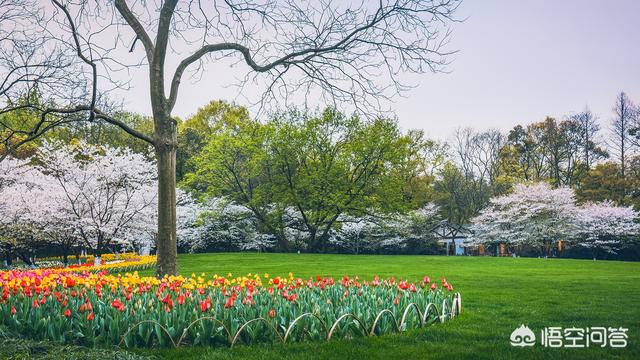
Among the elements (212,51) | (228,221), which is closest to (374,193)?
(228,221)

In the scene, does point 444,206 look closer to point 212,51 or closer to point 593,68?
point 593,68

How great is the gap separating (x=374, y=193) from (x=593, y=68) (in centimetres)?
2045

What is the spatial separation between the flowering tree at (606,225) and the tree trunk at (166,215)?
103ft

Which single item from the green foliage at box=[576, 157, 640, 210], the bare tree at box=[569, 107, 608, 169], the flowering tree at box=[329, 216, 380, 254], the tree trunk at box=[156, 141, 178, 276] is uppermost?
the bare tree at box=[569, 107, 608, 169]

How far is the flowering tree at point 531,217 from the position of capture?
114ft

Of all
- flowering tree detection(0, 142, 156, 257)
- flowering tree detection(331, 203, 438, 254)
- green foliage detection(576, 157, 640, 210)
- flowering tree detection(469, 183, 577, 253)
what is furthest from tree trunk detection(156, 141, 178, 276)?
green foliage detection(576, 157, 640, 210)

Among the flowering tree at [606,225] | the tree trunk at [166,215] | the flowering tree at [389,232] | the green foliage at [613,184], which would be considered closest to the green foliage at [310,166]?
the flowering tree at [389,232]

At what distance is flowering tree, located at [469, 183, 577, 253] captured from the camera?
114 feet

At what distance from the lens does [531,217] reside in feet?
119

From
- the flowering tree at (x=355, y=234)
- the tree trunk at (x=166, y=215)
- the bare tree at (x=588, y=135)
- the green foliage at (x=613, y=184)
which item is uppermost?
the bare tree at (x=588, y=135)

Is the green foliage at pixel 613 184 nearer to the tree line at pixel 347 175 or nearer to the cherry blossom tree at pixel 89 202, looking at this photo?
the tree line at pixel 347 175

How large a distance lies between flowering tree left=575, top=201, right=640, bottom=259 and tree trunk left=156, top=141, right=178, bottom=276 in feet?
103

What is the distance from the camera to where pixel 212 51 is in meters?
10.9

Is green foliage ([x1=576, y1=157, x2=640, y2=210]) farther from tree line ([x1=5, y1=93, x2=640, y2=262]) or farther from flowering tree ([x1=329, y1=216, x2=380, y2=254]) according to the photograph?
flowering tree ([x1=329, y1=216, x2=380, y2=254])
